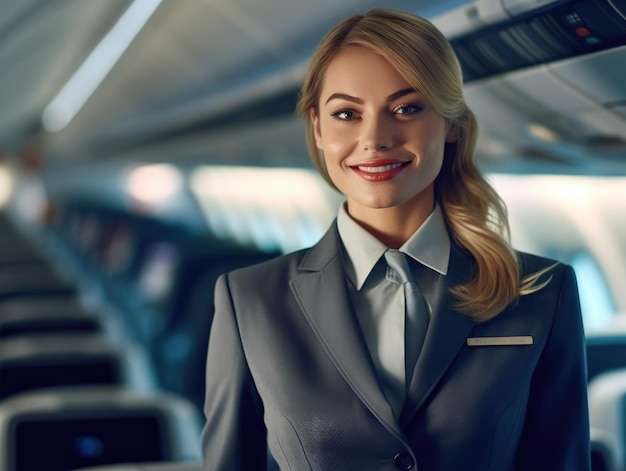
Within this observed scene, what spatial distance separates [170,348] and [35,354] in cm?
130

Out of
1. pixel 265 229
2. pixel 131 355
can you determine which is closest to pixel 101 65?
pixel 265 229

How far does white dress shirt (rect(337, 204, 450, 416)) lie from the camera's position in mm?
1776

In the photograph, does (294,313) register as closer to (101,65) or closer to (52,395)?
(52,395)

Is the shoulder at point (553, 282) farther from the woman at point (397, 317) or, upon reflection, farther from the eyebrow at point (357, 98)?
the eyebrow at point (357, 98)

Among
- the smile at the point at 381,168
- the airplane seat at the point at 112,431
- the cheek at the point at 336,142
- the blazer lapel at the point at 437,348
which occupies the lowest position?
the airplane seat at the point at 112,431

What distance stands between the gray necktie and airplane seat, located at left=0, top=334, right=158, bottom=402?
10.3 ft

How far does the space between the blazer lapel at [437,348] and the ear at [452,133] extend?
30 centimetres

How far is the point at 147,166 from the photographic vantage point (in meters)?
14.8

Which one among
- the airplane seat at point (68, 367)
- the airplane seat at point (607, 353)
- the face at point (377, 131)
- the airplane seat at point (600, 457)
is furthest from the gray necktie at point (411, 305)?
the airplane seat at point (68, 367)

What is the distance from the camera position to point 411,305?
1.81 metres

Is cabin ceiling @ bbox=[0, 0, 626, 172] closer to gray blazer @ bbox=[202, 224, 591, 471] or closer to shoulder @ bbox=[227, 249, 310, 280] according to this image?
shoulder @ bbox=[227, 249, 310, 280]

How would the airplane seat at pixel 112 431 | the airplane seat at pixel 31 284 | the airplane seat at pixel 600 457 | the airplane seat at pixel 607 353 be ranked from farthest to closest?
the airplane seat at pixel 31 284 < the airplane seat at pixel 112 431 < the airplane seat at pixel 607 353 < the airplane seat at pixel 600 457

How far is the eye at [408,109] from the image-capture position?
5.59 ft

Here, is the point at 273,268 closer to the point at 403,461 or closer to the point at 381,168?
the point at 381,168
